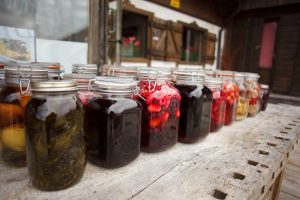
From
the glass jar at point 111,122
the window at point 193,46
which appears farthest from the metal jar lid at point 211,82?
the window at point 193,46

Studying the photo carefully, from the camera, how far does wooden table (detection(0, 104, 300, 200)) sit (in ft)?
1.92

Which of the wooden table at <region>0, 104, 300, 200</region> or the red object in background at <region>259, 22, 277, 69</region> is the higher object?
the red object in background at <region>259, 22, 277, 69</region>

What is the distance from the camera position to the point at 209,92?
971 millimetres

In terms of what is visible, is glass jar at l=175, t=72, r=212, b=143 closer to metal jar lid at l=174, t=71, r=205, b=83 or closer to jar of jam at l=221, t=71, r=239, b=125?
metal jar lid at l=174, t=71, r=205, b=83

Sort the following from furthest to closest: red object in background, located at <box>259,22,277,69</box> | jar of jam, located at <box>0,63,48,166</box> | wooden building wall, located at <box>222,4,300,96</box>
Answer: red object in background, located at <box>259,22,277,69</box> → wooden building wall, located at <box>222,4,300,96</box> → jar of jam, located at <box>0,63,48,166</box>

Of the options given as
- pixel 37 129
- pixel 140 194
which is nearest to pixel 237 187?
pixel 140 194

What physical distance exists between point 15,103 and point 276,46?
664 centimetres

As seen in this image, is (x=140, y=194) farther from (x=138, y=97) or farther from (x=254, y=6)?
(x=254, y=6)

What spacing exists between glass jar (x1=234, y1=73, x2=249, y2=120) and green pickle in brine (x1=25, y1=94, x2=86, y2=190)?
105 centimetres

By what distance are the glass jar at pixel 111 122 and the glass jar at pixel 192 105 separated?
0.28 meters

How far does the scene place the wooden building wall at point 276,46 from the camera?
5629mm

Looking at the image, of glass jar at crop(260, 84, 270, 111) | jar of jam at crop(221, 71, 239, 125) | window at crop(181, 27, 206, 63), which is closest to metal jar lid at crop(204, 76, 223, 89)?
jar of jam at crop(221, 71, 239, 125)

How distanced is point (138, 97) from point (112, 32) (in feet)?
6.49

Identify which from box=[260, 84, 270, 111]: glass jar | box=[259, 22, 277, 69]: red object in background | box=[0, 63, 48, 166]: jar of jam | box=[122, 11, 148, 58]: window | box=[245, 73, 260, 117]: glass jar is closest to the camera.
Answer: box=[0, 63, 48, 166]: jar of jam
